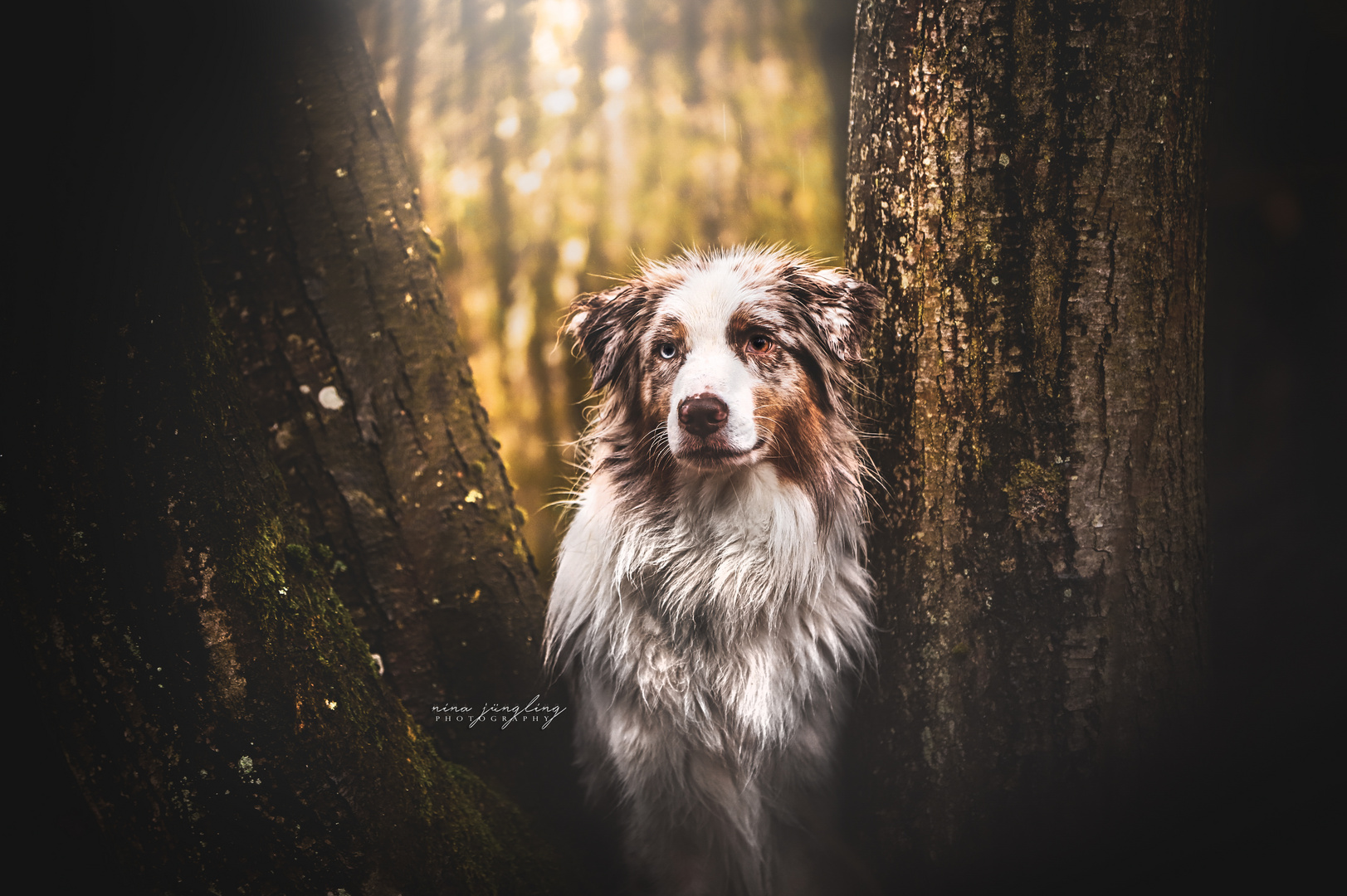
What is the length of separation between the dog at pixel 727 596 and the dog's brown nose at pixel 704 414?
0.53ft

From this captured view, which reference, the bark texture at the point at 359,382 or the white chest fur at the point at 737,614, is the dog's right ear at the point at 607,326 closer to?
the white chest fur at the point at 737,614

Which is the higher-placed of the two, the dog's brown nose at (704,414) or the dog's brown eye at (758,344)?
the dog's brown eye at (758,344)

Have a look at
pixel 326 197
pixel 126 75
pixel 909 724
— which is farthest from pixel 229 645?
pixel 909 724

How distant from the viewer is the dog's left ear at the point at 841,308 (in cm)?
156

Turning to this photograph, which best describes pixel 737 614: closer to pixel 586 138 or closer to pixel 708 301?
pixel 708 301

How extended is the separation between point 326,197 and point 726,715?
1.64 metres

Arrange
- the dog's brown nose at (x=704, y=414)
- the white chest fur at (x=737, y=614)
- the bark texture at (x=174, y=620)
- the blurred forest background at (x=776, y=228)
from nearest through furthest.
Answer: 1. the bark texture at (x=174, y=620)
2. the dog's brown nose at (x=704, y=414)
3. the blurred forest background at (x=776, y=228)
4. the white chest fur at (x=737, y=614)

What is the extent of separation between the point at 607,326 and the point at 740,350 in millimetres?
360

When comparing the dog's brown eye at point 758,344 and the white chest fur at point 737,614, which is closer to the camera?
the dog's brown eye at point 758,344

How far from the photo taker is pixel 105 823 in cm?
119

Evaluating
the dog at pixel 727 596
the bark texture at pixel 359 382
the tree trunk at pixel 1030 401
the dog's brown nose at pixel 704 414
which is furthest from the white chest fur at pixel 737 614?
the bark texture at pixel 359 382

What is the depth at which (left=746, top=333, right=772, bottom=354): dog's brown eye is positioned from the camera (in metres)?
1.54

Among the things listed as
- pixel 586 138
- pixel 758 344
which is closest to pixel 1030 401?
pixel 758 344

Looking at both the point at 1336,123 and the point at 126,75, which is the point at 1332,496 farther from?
the point at 126,75
